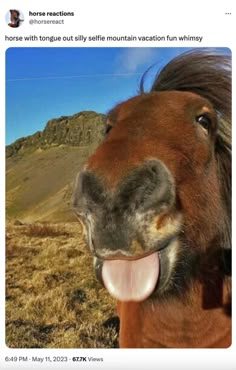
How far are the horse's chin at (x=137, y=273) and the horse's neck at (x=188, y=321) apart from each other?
0.28 m

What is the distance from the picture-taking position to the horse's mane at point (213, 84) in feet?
7.97

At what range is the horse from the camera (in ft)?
6.64

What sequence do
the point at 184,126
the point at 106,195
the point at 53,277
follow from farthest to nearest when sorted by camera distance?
1. the point at 53,277
2. the point at 184,126
3. the point at 106,195

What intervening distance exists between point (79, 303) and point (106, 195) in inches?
34.2

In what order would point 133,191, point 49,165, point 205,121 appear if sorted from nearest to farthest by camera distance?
1. point 133,191
2. point 205,121
3. point 49,165

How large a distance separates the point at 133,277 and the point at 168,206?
1.16 feet

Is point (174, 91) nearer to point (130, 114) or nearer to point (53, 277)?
point (130, 114)

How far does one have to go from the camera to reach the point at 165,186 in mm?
2037

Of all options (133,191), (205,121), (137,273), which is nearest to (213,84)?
(205,121)
